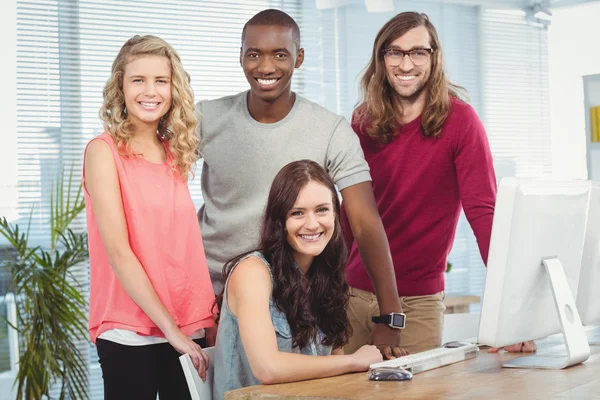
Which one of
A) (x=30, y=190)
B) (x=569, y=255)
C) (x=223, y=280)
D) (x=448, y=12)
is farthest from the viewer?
(x=448, y=12)

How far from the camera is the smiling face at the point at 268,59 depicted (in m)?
2.31

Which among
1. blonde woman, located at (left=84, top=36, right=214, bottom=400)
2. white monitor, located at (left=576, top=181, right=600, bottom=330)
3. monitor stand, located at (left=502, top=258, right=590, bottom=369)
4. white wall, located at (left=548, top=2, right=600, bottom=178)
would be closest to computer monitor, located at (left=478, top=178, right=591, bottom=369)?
monitor stand, located at (left=502, top=258, right=590, bottom=369)

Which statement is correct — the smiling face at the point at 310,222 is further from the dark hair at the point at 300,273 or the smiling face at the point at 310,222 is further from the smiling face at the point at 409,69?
the smiling face at the point at 409,69

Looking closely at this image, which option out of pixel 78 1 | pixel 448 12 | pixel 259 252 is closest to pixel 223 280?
pixel 259 252

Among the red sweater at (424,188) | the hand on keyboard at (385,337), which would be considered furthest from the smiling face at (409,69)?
the hand on keyboard at (385,337)

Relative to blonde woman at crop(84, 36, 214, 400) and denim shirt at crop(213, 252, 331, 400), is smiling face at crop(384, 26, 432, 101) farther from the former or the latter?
denim shirt at crop(213, 252, 331, 400)

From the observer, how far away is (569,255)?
6.64 feet

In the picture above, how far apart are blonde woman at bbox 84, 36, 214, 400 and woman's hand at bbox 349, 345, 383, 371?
0.36 meters

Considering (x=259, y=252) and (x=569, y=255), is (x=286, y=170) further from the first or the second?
(x=569, y=255)

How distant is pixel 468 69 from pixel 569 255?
4391 millimetres

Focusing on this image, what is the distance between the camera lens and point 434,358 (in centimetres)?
196

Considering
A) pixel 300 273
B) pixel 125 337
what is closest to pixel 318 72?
pixel 300 273

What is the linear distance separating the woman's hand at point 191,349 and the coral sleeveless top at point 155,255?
0.28 feet

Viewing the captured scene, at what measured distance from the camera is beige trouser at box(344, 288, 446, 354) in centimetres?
255
